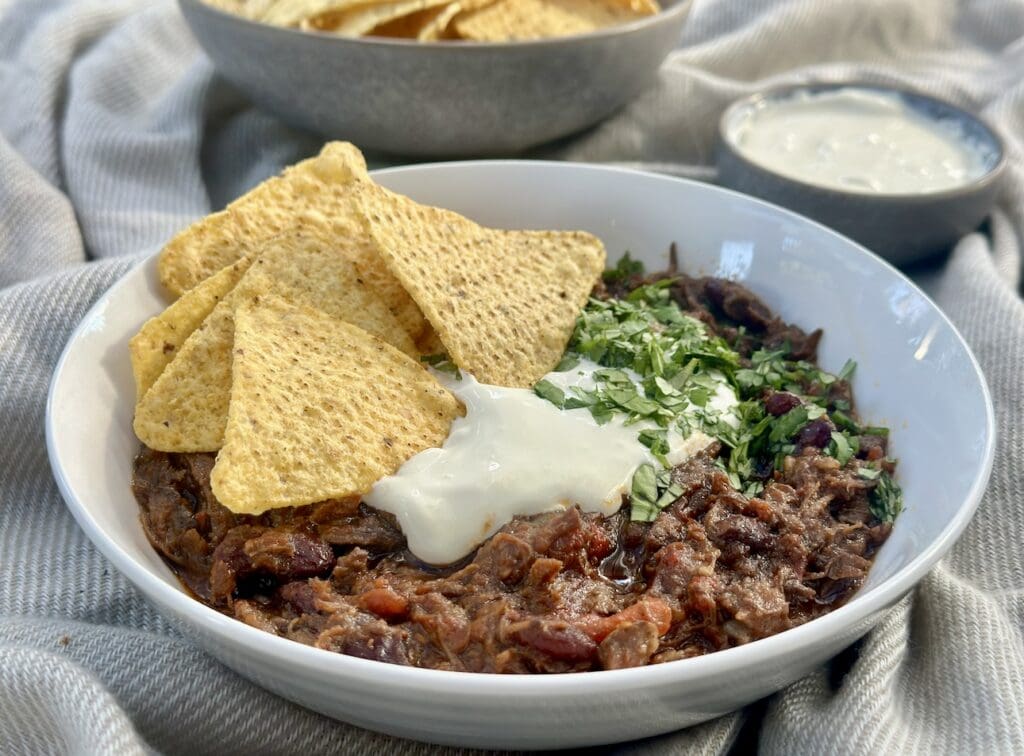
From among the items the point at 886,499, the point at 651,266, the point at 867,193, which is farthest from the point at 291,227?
the point at 867,193

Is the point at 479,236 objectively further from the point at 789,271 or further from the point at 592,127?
the point at 592,127

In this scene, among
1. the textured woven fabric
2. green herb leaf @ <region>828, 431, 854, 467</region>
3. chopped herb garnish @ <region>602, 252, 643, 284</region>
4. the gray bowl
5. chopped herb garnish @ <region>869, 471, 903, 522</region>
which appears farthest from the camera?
the gray bowl

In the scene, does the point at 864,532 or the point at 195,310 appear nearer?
the point at 864,532

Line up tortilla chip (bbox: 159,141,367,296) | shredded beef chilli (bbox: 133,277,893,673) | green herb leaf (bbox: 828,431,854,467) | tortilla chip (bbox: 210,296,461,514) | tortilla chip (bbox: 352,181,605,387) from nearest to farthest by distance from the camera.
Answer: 1. shredded beef chilli (bbox: 133,277,893,673)
2. tortilla chip (bbox: 210,296,461,514)
3. green herb leaf (bbox: 828,431,854,467)
4. tortilla chip (bbox: 352,181,605,387)
5. tortilla chip (bbox: 159,141,367,296)

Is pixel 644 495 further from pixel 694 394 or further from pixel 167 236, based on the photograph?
pixel 167 236

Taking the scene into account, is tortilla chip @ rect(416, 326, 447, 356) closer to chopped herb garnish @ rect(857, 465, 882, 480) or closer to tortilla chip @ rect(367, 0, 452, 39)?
chopped herb garnish @ rect(857, 465, 882, 480)

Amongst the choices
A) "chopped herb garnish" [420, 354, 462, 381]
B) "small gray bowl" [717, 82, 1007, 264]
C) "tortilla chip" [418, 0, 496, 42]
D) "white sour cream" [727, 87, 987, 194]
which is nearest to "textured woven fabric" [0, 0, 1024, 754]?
"small gray bowl" [717, 82, 1007, 264]

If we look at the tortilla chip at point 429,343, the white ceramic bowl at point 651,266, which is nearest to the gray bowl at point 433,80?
the white ceramic bowl at point 651,266

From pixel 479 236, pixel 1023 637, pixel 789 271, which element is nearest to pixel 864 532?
pixel 1023 637
